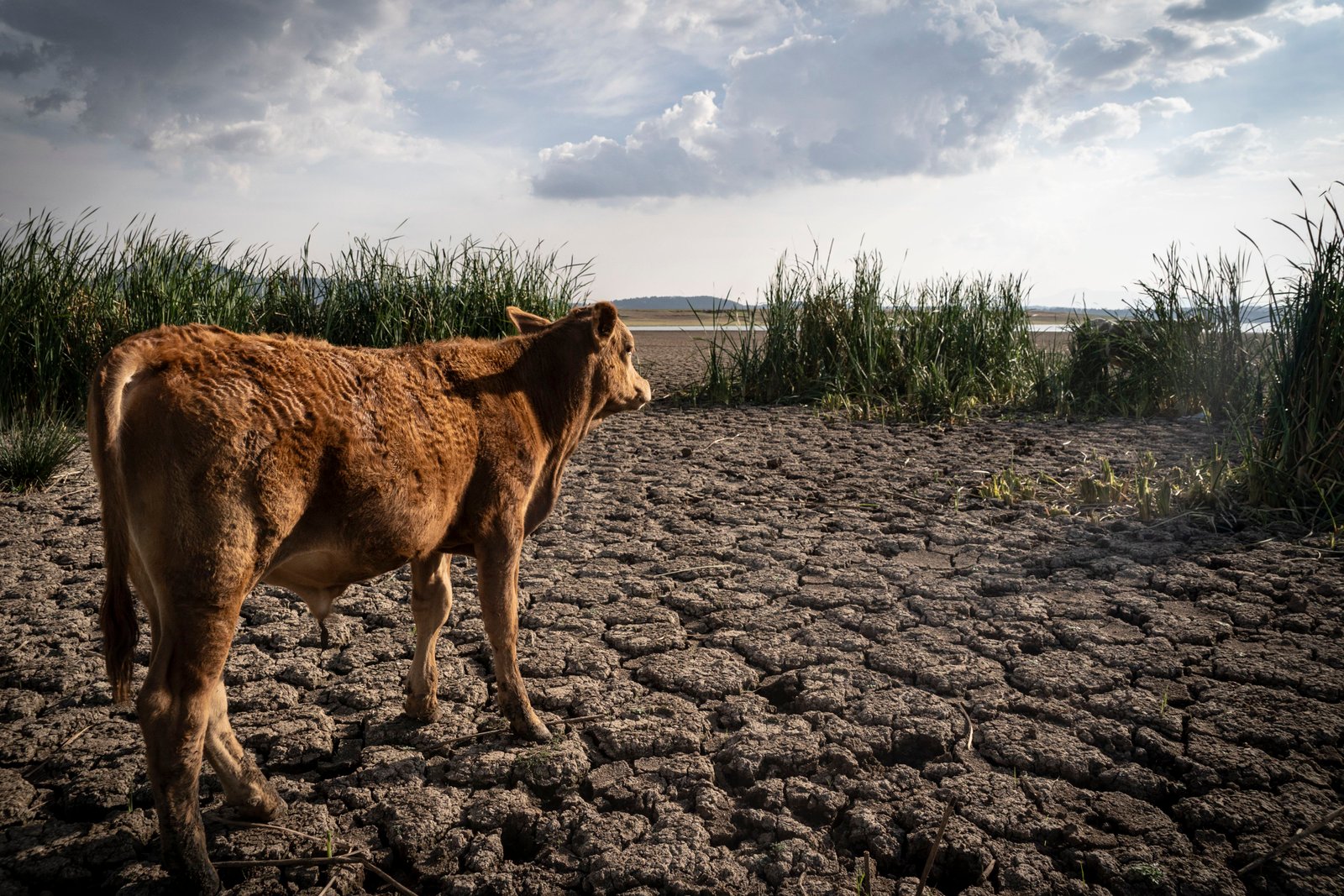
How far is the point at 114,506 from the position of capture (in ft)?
7.32

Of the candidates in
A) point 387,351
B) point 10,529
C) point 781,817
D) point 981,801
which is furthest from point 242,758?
point 10,529

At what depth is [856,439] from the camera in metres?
8.73

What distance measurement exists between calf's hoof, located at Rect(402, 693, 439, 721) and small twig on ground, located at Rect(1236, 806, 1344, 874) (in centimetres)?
268

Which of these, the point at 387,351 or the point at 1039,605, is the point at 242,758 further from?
the point at 1039,605

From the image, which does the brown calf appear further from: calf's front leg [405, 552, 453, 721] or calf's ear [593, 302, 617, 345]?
calf's ear [593, 302, 617, 345]

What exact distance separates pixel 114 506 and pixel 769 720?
229 cm

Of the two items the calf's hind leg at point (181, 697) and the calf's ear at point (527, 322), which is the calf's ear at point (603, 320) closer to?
the calf's ear at point (527, 322)

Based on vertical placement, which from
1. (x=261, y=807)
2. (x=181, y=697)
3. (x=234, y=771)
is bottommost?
(x=261, y=807)

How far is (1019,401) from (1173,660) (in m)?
7.66

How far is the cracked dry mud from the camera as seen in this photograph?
257 centimetres

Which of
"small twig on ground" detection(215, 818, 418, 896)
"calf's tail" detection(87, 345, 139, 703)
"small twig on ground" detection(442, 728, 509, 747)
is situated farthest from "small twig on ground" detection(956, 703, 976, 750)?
"calf's tail" detection(87, 345, 139, 703)

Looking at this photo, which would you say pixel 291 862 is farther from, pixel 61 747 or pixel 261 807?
pixel 61 747

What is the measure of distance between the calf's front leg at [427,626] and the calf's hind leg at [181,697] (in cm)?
96

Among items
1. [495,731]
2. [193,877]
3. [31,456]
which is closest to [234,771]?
[193,877]
